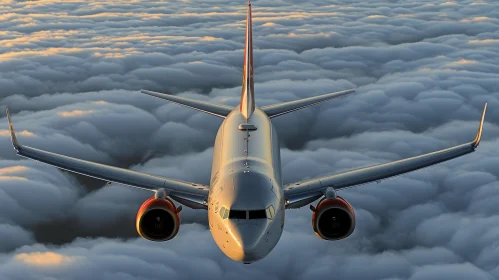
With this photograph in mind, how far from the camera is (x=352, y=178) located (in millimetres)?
37188

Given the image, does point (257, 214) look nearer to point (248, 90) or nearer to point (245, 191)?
point (245, 191)

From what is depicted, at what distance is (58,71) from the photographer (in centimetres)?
19888

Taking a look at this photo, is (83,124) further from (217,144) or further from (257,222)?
(257,222)

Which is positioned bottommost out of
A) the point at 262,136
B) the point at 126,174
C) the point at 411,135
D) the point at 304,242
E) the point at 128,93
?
the point at 126,174

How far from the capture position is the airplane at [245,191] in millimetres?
29078

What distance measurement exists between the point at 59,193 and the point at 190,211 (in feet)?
87.8

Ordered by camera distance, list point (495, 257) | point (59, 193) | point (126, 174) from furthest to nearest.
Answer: point (59, 193)
point (495, 257)
point (126, 174)

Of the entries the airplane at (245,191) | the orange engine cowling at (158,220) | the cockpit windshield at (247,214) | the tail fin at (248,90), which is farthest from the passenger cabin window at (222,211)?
the tail fin at (248,90)

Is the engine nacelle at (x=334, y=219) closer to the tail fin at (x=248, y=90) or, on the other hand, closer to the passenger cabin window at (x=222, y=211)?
the passenger cabin window at (x=222, y=211)

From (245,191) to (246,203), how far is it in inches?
36.5

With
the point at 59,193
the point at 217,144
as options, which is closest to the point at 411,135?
the point at 59,193

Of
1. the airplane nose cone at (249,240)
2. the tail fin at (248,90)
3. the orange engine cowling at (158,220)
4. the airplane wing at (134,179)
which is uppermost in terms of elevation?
the tail fin at (248,90)

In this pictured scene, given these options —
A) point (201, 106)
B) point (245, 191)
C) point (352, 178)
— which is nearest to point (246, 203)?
point (245, 191)

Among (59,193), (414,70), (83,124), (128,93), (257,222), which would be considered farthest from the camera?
(414,70)
